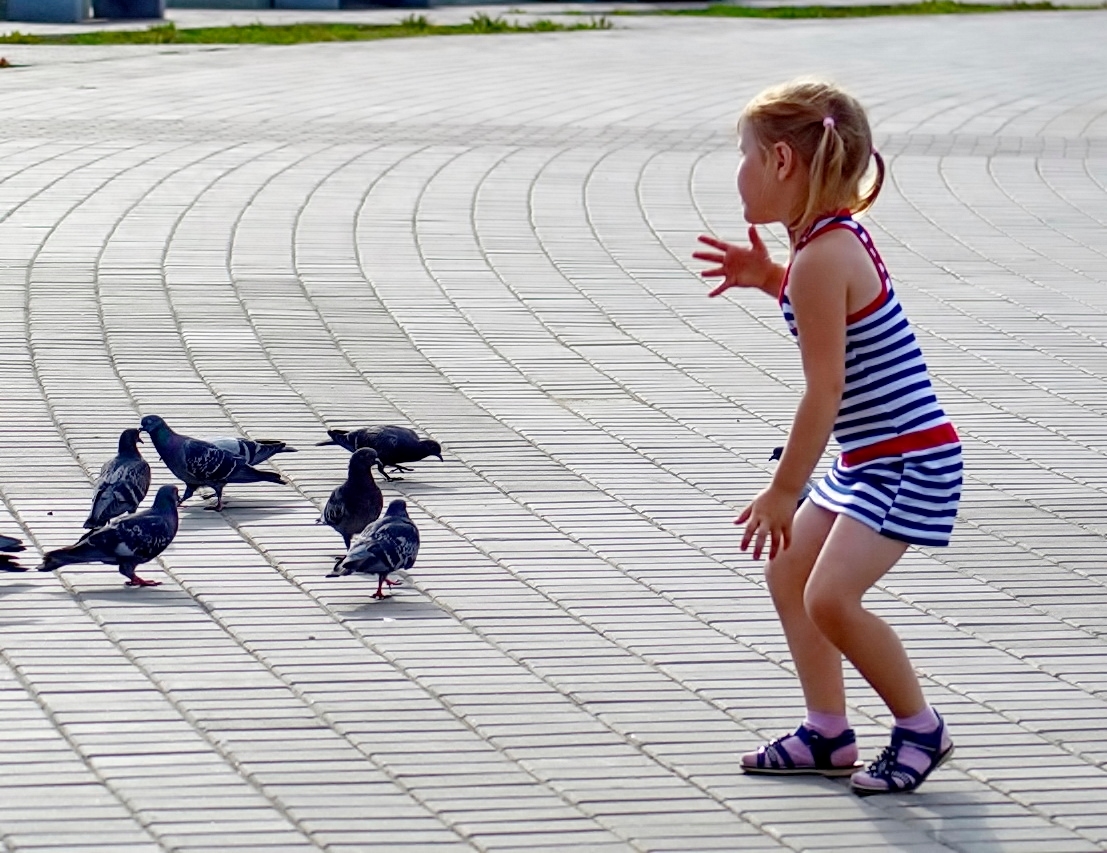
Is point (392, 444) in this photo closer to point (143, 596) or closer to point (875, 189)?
point (143, 596)

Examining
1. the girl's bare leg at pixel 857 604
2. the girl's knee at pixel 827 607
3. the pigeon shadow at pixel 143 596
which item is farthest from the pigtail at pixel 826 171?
the pigeon shadow at pixel 143 596

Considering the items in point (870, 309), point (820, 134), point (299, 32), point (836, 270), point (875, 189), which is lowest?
point (299, 32)

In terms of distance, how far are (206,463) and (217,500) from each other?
0.73 feet

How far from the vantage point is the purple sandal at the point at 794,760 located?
4.58m

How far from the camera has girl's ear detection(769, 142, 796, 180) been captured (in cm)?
438

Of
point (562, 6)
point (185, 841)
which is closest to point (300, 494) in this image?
point (185, 841)

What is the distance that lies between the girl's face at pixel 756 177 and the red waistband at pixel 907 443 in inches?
21.5

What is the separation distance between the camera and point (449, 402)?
8.48 m

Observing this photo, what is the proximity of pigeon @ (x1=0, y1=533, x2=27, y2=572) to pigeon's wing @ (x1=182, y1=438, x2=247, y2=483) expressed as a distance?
92cm

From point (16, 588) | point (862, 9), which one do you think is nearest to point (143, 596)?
point (16, 588)

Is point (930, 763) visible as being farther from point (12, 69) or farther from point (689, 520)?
point (12, 69)

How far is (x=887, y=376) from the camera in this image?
443cm

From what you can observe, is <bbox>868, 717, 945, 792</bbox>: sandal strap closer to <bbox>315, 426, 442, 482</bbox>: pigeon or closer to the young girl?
the young girl

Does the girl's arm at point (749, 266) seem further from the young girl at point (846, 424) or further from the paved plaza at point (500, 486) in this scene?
the paved plaza at point (500, 486)
